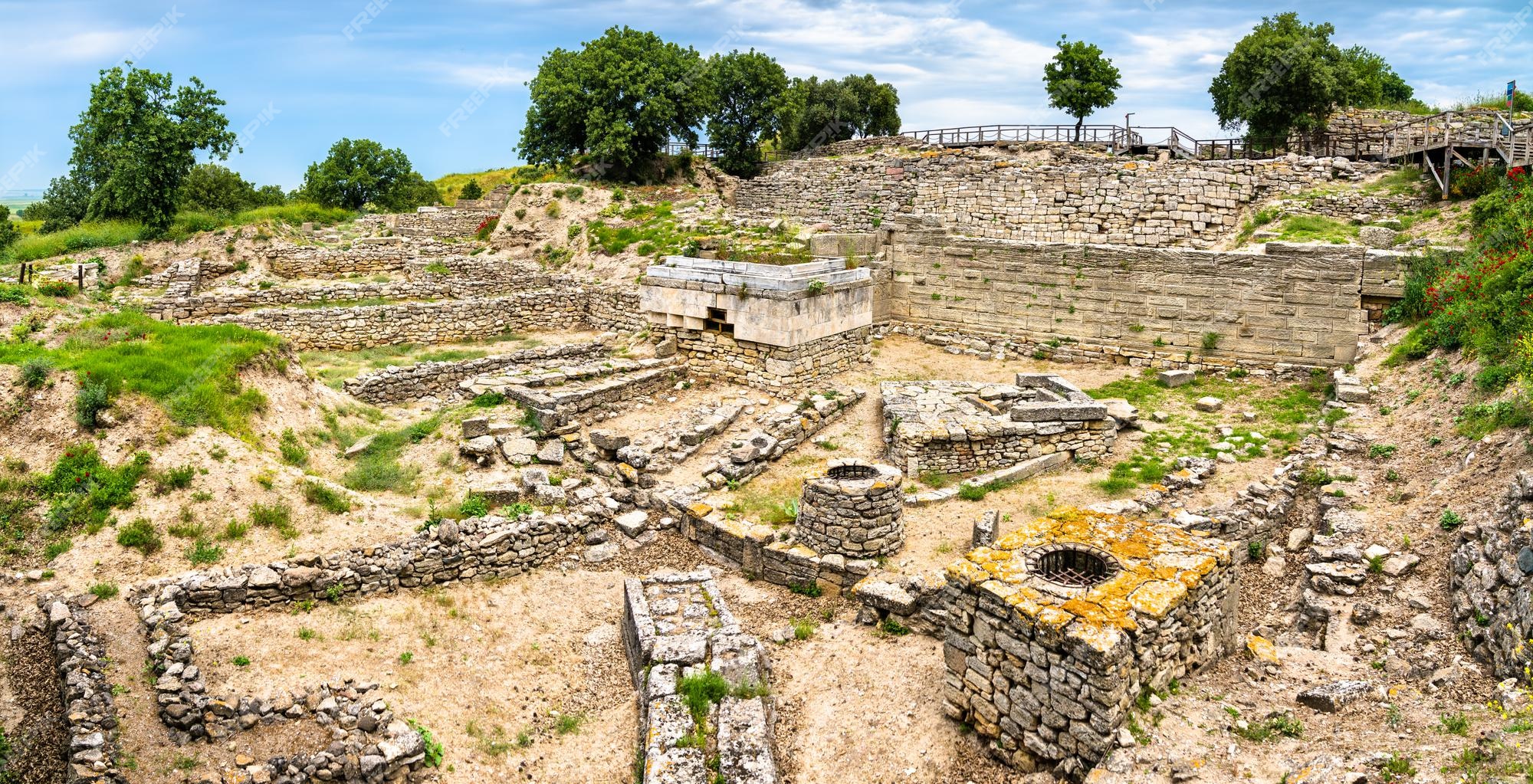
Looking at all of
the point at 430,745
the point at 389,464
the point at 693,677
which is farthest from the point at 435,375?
the point at 693,677

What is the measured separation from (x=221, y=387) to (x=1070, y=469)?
37.1ft

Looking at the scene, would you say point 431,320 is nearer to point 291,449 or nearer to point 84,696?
point 291,449

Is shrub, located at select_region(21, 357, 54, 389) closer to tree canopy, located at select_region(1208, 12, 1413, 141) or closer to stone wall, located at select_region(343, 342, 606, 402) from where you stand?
stone wall, located at select_region(343, 342, 606, 402)

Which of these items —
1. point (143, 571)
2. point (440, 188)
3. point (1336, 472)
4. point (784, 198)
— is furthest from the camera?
point (440, 188)

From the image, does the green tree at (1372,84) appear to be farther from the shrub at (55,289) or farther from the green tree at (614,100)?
the shrub at (55,289)

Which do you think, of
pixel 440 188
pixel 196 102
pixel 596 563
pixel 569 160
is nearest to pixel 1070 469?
pixel 596 563

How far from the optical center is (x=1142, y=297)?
16.0 metres

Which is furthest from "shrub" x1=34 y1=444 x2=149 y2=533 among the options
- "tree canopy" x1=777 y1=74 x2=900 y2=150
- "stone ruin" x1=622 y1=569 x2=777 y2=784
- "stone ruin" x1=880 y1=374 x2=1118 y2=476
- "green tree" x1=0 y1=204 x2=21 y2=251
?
"tree canopy" x1=777 y1=74 x2=900 y2=150

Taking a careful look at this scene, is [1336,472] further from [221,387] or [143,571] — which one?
[221,387]

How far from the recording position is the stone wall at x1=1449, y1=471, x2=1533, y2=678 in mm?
5574

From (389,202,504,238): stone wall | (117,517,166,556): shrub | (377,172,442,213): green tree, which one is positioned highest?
(377,172,442,213): green tree

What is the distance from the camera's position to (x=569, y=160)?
112 ft

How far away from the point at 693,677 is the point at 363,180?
40.3 m

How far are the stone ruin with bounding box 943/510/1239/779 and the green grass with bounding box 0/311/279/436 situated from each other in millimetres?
9200
